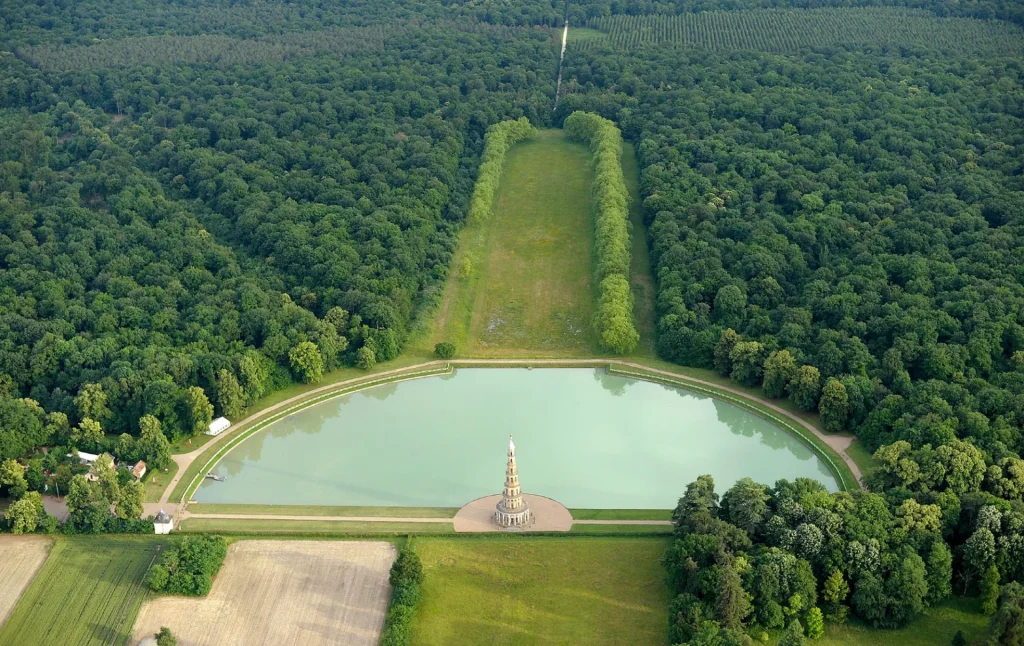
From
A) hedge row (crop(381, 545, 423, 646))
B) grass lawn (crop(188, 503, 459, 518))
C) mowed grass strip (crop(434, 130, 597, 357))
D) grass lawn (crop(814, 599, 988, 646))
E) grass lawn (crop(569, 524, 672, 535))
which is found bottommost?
mowed grass strip (crop(434, 130, 597, 357))

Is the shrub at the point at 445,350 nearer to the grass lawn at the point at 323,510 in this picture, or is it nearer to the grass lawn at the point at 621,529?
the grass lawn at the point at 323,510

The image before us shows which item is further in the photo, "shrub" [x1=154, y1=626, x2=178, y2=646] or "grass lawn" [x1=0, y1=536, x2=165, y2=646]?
"grass lawn" [x1=0, y1=536, x2=165, y2=646]

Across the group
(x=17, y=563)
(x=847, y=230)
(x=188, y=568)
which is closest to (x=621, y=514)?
(x=188, y=568)

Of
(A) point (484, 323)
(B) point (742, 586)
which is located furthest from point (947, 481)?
(A) point (484, 323)

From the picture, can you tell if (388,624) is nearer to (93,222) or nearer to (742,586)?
(742,586)

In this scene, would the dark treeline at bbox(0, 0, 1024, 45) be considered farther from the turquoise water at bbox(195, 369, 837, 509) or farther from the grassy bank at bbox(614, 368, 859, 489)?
the grassy bank at bbox(614, 368, 859, 489)

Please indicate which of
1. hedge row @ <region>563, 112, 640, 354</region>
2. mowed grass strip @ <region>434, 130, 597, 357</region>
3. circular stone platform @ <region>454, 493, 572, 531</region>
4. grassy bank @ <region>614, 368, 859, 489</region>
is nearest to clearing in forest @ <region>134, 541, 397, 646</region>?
circular stone platform @ <region>454, 493, 572, 531</region>

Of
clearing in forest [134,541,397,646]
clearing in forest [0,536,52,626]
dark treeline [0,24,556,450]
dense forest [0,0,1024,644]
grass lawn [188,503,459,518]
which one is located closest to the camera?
clearing in forest [134,541,397,646]
